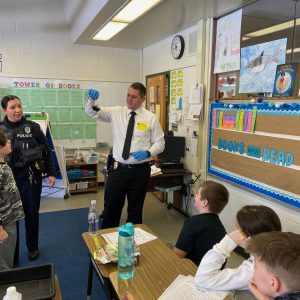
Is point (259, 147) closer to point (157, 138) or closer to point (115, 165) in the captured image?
point (157, 138)

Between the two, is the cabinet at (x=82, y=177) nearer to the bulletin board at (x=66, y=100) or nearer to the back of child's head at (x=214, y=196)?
the bulletin board at (x=66, y=100)

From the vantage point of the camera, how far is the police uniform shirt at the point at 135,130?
271 centimetres

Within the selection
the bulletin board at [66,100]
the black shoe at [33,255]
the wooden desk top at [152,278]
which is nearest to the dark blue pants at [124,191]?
the black shoe at [33,255]

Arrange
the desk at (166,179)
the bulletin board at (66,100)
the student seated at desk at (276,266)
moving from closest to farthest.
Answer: the student seated at desk at (276,266)
the desk at (166,179)
the bulletin board at (66,100)

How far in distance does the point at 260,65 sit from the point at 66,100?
323 centimetres

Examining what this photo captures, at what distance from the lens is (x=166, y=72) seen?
4.23 m

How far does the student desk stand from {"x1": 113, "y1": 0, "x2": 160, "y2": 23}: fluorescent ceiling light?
2.14 metres

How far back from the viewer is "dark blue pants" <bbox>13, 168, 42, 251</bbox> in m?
2.53

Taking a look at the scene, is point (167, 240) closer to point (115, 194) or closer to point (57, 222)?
point (115, 194)

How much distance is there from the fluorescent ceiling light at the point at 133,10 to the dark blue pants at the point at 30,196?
70.0 inches

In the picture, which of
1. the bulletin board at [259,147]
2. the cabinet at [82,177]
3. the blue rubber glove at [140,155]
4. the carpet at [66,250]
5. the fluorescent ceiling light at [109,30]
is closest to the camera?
the bulletin board at [259,147]

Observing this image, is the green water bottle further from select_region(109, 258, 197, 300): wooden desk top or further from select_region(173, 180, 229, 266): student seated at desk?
select_region(173, 180, 229, 266): student seated at desk

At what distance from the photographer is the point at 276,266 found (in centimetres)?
82

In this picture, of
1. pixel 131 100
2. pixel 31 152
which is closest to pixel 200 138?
pixel 131 100
